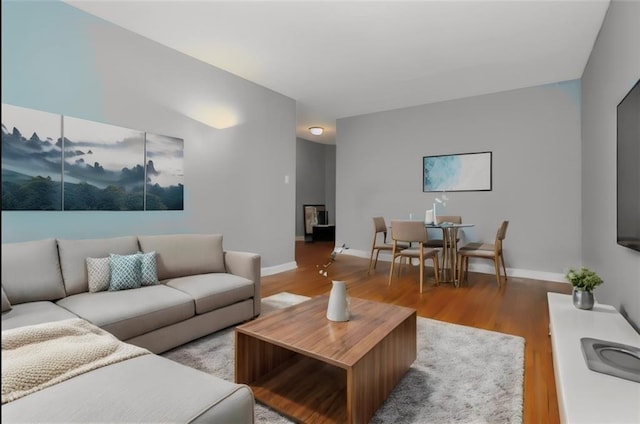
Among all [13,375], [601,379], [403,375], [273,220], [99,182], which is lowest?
[403,375]

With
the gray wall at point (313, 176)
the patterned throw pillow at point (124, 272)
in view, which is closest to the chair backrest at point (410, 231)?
the patterned throw pillow at point (124, 272)

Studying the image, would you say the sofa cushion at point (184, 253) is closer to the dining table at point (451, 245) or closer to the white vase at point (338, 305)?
the white vase at point (338, 305)

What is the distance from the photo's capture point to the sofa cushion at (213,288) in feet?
8.05

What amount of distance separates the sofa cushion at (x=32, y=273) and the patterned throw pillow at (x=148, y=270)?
49cm

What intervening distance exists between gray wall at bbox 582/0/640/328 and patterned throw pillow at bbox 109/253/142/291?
3.19 metres

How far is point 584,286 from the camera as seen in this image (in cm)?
220

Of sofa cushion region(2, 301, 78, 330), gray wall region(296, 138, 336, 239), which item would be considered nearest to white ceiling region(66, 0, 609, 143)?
sofa cushion region(2, 301, 78, 330)

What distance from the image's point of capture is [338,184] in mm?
6391

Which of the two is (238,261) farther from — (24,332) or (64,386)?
(64,386)

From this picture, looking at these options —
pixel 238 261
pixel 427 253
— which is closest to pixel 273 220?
pixel 238 261

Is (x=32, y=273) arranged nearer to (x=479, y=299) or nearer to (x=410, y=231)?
(x=410, y=231)

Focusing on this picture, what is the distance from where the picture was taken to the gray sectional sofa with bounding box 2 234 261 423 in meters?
1.07

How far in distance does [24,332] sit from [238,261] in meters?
1.67

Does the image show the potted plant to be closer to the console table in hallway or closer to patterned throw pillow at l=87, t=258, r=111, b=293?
patterned throw pillow at l=87, t=258, r=111, b=293
